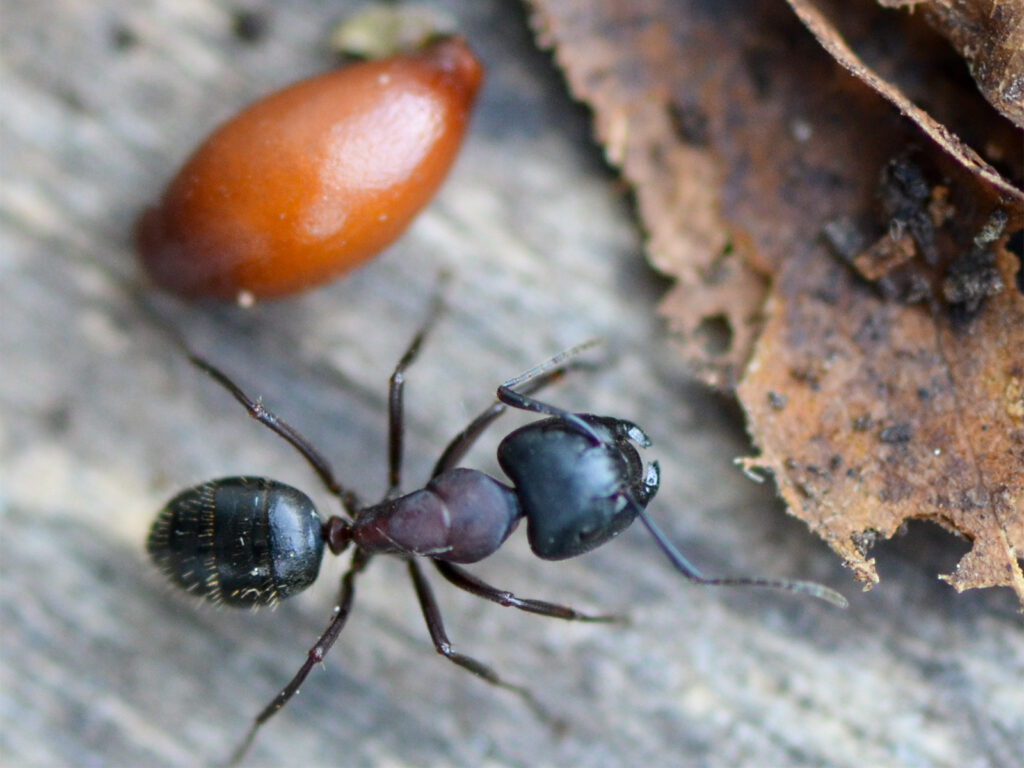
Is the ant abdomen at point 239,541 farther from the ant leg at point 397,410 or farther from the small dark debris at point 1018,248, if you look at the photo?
the small dark debris at point 1018,248

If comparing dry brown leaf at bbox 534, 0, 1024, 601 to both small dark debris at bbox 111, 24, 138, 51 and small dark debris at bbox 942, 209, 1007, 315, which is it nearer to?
small dark debris at bbox 942, 209, 1007, 315

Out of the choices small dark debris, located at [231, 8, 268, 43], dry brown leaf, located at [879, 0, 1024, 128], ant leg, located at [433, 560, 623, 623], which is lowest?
ant leg, located at [433, 560, 623, 623]

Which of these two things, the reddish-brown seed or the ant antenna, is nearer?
the ant antenna

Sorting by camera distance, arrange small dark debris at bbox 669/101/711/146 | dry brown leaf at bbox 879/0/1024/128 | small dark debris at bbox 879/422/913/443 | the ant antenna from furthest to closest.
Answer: small dark debris at bbox 669/101/711/146 → small dark debris at bbox 879/422/913/443 → the ant antenna → dry brown leaf at bbox 879/0/1024/128

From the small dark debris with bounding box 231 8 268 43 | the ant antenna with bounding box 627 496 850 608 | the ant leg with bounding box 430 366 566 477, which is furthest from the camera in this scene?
the small dark debris with bounding box 231 8 268 43

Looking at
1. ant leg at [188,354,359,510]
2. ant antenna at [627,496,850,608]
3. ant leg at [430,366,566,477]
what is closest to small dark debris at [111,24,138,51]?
ant leg at [188,354,359,510]

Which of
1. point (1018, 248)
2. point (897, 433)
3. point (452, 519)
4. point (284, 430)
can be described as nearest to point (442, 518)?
point (452, 519)

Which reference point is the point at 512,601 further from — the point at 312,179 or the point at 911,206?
the point at 911,206

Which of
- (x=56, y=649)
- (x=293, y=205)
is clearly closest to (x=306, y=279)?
(x=293, y=205)
